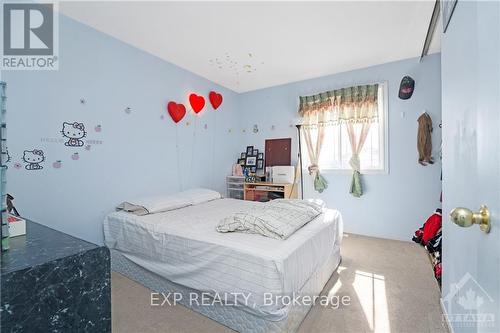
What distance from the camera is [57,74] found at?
2094mm

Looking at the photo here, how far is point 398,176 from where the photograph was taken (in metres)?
3.13

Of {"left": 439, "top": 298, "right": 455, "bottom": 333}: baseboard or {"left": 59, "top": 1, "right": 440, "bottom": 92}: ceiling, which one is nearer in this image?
{"left": 439, "top": 298, "right": 455, "bottom": 333}: baseboard

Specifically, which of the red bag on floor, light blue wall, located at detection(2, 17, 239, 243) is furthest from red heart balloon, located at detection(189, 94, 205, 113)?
the red bag on floor

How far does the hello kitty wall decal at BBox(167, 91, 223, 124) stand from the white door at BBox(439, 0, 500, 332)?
2.69 m

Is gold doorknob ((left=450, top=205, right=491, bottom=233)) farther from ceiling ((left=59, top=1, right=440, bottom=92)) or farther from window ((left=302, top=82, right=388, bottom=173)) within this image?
window ((left=302, top=82, right=388, bottom=173))

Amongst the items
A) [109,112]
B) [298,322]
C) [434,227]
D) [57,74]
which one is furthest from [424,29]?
[57,74]

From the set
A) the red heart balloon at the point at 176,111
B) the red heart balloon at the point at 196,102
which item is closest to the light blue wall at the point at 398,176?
the red heart balloon at the point at 196,102

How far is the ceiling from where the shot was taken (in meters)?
2.04

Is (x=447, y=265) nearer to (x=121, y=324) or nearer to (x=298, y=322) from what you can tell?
(x=298, y=322)

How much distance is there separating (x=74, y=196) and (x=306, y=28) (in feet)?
9.13

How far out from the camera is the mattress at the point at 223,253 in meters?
1.34

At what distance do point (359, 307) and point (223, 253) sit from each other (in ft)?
3.71
